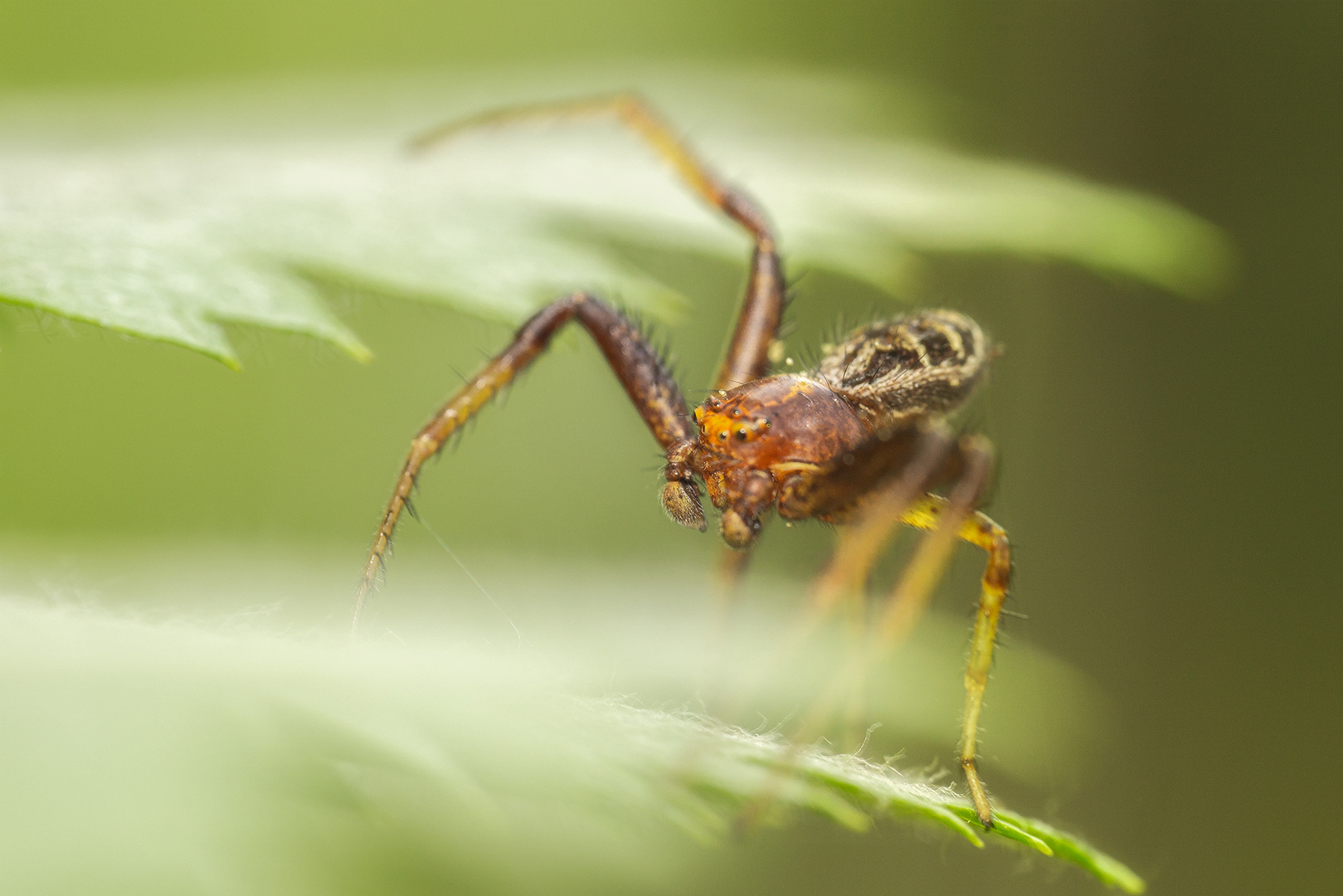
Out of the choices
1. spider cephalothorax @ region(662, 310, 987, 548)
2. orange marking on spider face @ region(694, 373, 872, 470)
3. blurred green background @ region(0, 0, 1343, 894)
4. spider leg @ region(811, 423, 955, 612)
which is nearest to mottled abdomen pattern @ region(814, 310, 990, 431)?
spider cephalothorax @ region(662, 310, 987, 548)

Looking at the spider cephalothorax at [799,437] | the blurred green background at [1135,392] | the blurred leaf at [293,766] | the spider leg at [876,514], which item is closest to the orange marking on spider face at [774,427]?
the spider cephalothorax at [799,437]

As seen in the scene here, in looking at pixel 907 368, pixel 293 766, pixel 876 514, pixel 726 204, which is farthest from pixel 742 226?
pixel 293 766

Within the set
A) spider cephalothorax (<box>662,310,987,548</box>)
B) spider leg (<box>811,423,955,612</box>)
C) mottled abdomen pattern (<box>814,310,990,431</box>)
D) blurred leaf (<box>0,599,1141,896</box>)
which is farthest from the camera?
mottled abdomen pattern (<box>814,310,990,431</box>)

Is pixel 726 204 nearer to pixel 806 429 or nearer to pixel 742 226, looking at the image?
pixel 742 226

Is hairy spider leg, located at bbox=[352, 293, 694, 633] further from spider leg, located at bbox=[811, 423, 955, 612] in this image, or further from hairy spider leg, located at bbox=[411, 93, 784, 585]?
spider leg, located at bbox=[811, 423, 955, 612]

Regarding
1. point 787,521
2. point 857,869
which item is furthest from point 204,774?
point 857,869

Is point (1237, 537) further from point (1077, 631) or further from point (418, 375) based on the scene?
point (418, 375)
